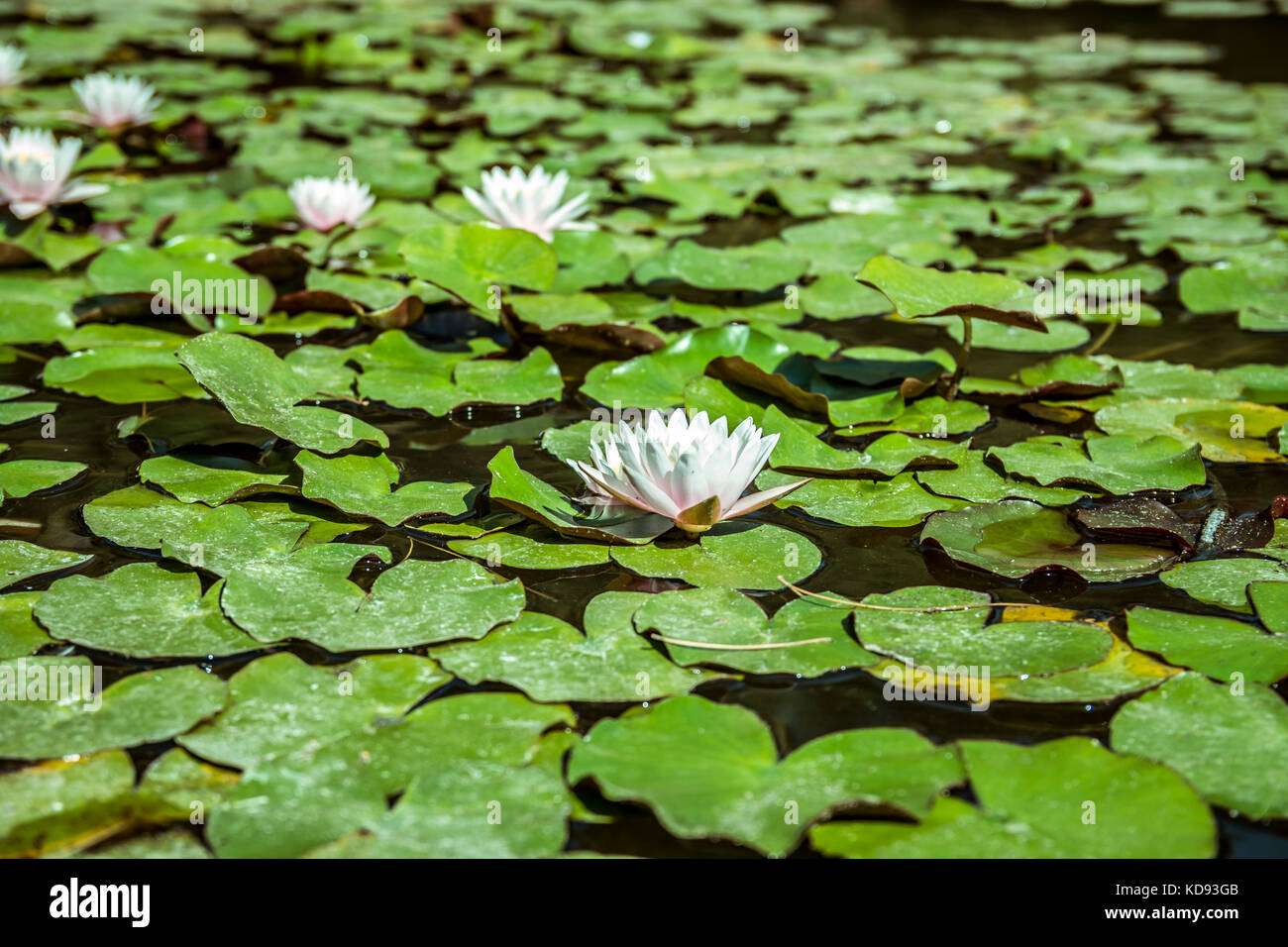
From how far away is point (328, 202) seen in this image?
3326 mm

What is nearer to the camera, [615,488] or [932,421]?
[615,488]

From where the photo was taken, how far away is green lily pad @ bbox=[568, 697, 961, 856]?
1292 millimetres

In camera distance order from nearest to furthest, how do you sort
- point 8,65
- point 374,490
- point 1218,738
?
1. point 1218,738
2. point 374,490
3. point 8,65

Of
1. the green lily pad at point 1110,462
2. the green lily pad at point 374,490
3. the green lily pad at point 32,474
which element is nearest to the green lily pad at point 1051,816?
the green lily pad at point 1110,462

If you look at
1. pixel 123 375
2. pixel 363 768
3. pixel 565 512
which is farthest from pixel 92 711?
pixel 123 375

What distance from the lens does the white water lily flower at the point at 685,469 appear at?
177 centimetres

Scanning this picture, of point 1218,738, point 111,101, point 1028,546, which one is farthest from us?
point 111,101

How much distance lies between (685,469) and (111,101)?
3.72m

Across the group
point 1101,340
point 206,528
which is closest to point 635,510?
point 206,528

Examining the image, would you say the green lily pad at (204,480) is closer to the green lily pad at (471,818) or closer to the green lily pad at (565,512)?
the green lily pad at (565,512)

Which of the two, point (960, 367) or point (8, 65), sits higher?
point (8, 65)

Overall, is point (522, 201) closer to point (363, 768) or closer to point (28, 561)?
point (28, 561)

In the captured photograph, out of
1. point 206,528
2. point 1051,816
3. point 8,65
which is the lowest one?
point 1051,816

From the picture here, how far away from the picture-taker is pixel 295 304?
9.51 ft
